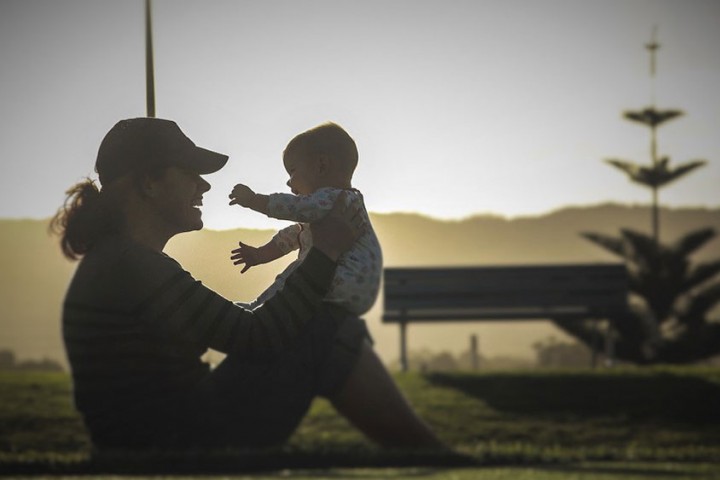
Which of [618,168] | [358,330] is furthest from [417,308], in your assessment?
[618,168]

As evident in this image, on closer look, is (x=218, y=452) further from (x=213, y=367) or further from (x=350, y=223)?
(x=350, y=223)

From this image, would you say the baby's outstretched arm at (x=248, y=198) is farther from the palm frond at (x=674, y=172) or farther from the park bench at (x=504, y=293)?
the palm frond at (x=674, y=172)

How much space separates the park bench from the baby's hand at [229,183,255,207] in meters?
10.7

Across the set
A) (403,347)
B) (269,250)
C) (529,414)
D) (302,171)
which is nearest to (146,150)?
(302,171)

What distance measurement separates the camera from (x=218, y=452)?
11.6 feet

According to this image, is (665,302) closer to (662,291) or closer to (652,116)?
(662,291)

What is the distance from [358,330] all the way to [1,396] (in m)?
7.00

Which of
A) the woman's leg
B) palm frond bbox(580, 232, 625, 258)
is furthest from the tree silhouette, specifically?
the woman's leg

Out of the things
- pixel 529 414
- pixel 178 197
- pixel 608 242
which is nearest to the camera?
pixel 178 197

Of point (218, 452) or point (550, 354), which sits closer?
point (218, 452)

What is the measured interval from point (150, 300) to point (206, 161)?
0.31 metres

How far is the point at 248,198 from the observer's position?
266cm

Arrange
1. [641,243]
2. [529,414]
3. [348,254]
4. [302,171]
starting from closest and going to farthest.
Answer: [348,254] → [302,171] → [529,414] → [641,243]

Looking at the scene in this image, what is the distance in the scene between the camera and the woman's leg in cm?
399
